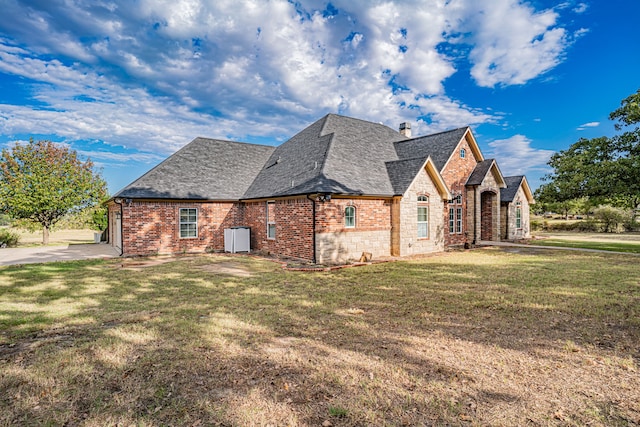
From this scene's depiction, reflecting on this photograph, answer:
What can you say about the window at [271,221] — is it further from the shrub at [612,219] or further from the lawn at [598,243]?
the shrub at [612,219]

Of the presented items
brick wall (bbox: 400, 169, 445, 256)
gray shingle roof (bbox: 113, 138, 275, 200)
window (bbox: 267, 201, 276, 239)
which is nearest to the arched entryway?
brick wall (bbox: 400, 169, 445, 256)

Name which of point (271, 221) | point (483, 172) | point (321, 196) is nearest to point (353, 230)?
point (321, 196)

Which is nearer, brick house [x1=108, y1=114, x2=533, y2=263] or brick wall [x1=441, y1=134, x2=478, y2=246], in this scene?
brick house [x1=108, y1=114, x2=533, y2=263]

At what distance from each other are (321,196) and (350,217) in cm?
204

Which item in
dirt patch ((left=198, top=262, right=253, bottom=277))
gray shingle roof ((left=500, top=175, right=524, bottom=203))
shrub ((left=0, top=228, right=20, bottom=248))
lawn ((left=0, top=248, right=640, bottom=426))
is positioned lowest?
lawn ((left=0, top=248, right=640, bottom=426))

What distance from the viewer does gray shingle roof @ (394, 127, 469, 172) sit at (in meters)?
19.7

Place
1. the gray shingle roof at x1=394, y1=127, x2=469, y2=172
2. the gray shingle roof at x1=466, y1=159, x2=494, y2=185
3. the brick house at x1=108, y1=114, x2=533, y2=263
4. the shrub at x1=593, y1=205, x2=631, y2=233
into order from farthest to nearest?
the shrub at x1=593, y1=205, x2=631, y2=233 → the gray shingle roof at x1=466, y1=159, x2=494, y2=185 → the gray shingle roof at x1=394, y1=127, x2=469, y2=172 → the brick house at x1=108, y1=114, x2=533, y2=263

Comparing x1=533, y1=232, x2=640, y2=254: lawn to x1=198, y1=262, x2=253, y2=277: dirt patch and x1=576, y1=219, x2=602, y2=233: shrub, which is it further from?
x1=198, y1=262, x2=253, y2=277: dirt patch

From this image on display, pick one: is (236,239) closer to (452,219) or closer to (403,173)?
(403,173)

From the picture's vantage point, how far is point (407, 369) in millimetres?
4457

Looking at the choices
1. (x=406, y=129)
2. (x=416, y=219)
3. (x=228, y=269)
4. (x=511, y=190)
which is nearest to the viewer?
(x=228, y=269)

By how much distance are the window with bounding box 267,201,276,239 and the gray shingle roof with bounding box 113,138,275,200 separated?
2843 millimetres

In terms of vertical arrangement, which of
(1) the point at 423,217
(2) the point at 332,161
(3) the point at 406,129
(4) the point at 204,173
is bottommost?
(1) the point at 423,217

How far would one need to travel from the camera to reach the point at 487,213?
23266mm
